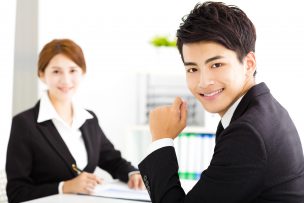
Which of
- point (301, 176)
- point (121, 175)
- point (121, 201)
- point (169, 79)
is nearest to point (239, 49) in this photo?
point (301, 176)

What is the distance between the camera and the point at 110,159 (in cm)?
254

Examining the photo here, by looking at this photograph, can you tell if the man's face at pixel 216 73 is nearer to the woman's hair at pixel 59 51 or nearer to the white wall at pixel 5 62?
the woman's hair at pixel 59 51

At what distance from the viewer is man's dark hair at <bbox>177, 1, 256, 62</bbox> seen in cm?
135

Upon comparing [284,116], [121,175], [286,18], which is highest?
[286,18]

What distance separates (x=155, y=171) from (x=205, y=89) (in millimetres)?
295

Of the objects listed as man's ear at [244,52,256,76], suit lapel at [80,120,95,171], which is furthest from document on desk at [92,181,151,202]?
man's ear at [244,52,256,76]

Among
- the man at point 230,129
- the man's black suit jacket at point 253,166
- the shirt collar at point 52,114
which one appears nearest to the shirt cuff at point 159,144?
the man at point 230,129

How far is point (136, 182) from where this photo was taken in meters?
2.11

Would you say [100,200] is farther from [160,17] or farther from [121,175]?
[160,17]

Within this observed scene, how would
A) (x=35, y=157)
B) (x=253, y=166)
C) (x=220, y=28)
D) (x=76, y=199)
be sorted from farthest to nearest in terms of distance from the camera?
(x=35, y=157) → (x=76, y=199) → (x=220, y=28) → (x=253, y=166)

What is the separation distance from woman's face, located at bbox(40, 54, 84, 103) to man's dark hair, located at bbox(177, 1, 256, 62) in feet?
3.59

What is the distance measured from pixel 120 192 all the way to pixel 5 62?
131cm

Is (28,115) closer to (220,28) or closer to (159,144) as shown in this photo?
(159,144)

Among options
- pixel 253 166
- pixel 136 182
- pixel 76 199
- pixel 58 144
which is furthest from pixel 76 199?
pixel 253 166
